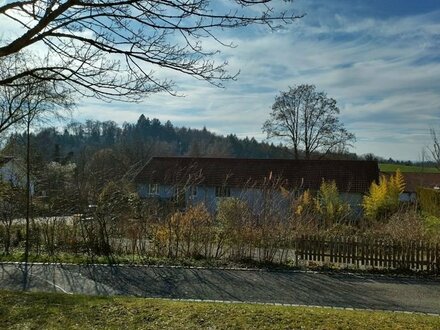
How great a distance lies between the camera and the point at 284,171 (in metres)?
40.6

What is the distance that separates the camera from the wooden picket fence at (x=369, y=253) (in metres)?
14.1

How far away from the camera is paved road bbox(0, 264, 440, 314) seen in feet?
33.8

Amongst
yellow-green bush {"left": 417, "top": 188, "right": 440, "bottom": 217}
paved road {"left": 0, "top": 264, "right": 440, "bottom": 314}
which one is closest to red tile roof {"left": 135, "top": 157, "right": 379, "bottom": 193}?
yellow-green bush {"left": 417, "top": 188, "right": 440, "bottom": 217}

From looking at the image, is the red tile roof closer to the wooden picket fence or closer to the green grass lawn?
the wooden picket fence

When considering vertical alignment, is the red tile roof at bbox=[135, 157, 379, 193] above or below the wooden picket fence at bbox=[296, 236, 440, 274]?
above

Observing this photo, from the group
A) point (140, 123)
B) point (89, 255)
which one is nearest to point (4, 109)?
point (89, 255)

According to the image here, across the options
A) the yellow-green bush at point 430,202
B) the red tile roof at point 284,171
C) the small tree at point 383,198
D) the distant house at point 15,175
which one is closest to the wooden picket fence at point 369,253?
the distant house at point 15,175

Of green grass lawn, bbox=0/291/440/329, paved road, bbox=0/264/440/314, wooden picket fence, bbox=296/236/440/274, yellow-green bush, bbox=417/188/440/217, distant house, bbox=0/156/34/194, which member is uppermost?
distant house, bbox=0/156/34/194

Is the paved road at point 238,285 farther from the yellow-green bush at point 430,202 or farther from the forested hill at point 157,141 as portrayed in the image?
the forested hill at point 157,141

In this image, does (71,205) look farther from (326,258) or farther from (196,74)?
(196,74)

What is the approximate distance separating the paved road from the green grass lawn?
3.16 m

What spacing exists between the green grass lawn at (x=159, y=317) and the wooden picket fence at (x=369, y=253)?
7758 mm

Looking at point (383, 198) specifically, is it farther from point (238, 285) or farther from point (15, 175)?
point (15, 175)

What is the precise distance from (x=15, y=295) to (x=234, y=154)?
282 feet
